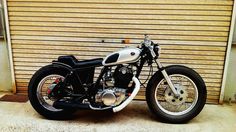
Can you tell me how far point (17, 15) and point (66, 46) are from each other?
0.84m

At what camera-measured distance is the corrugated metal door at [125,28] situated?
11.8 feet

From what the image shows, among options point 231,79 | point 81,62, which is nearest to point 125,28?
point 81,62

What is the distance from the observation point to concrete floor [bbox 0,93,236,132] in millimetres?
3232

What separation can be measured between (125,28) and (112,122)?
4.34ft

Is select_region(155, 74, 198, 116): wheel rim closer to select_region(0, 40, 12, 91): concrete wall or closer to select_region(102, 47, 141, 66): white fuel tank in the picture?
select_region(102, 47, 141, 66): white fuel tank

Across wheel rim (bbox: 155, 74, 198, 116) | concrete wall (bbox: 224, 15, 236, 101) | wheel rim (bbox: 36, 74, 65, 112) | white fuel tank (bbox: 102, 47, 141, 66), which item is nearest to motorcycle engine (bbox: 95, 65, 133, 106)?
white fuel tank (bbox: 102, 47, 141, 66)

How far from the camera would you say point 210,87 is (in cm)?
386

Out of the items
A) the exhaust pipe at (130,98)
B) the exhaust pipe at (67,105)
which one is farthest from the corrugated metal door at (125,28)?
the exhaust pipe at (67,105)

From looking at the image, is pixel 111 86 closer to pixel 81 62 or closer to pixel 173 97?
pixel 81 62

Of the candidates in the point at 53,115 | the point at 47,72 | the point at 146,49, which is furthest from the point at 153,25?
the point at 53,115

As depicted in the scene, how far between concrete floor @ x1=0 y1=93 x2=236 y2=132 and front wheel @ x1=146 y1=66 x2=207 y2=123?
0.39 feet

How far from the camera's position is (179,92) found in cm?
335

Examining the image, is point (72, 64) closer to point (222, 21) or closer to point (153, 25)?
point (153, 25)

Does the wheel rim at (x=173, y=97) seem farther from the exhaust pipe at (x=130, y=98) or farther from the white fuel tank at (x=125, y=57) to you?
the white fuel tank at (x=125, y=57)
